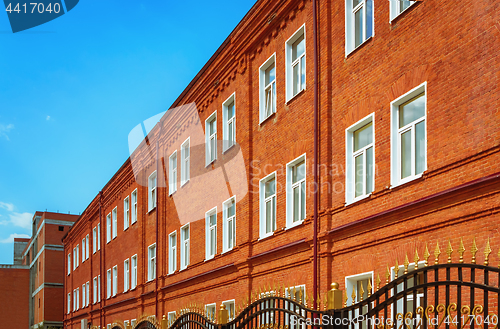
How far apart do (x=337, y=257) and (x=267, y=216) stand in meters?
4.07

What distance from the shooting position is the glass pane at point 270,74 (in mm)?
17000

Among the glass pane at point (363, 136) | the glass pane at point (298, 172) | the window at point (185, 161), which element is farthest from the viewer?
the window at point (185, 161)

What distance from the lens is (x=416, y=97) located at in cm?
A: 1100

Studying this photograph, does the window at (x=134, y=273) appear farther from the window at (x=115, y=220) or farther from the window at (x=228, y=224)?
the window at (x=228, y=224)

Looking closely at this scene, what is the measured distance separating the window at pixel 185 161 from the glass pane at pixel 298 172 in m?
8.49

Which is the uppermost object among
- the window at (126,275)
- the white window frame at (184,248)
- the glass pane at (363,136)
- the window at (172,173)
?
the window at (172,173)

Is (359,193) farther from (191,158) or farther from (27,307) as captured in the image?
(27,307)

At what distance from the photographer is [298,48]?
15.5m

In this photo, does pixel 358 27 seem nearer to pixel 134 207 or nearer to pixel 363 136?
pixel 363 136

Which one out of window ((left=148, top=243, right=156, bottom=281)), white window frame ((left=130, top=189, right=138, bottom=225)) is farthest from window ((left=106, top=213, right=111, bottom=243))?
window ((left=148, top=243, right=156, bottom=281))

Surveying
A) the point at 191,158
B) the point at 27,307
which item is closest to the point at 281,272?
the point at 191,158

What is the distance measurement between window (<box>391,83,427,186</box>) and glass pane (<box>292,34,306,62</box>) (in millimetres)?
4477

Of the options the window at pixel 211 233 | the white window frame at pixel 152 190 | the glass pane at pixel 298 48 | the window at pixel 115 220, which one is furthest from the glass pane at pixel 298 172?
the window at pixel 115 220

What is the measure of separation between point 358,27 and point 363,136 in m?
2.37
